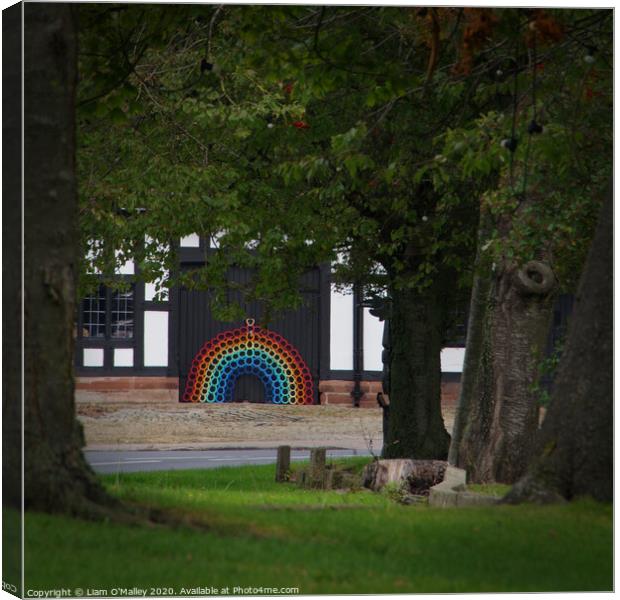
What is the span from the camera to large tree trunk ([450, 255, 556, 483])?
13930 mm

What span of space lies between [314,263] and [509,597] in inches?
316

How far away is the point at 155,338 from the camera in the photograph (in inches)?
479

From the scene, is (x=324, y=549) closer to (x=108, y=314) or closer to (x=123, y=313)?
(x=108, y=314)

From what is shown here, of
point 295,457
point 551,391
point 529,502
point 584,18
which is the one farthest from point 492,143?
point 295,457

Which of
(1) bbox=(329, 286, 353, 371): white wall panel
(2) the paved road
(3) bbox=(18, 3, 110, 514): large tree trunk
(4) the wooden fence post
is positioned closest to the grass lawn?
(2) the paved road

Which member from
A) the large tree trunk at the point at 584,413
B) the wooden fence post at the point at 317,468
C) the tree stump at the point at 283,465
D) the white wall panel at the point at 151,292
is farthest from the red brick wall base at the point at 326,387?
the large tree trunk at the point at 584,413

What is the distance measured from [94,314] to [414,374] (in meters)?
6.88

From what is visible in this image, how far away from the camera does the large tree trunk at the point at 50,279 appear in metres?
8.95

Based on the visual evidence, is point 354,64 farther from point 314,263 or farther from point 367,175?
point 314,263

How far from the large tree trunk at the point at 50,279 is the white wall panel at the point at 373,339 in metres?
7.86

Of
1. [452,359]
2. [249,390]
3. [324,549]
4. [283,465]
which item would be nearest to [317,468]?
[283,465]

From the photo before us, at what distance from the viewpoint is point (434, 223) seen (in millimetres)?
16188

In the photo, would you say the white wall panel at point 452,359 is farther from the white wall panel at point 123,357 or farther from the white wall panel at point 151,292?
the white wall panel at point 123,357

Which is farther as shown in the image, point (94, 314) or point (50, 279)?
point (94, 314)
